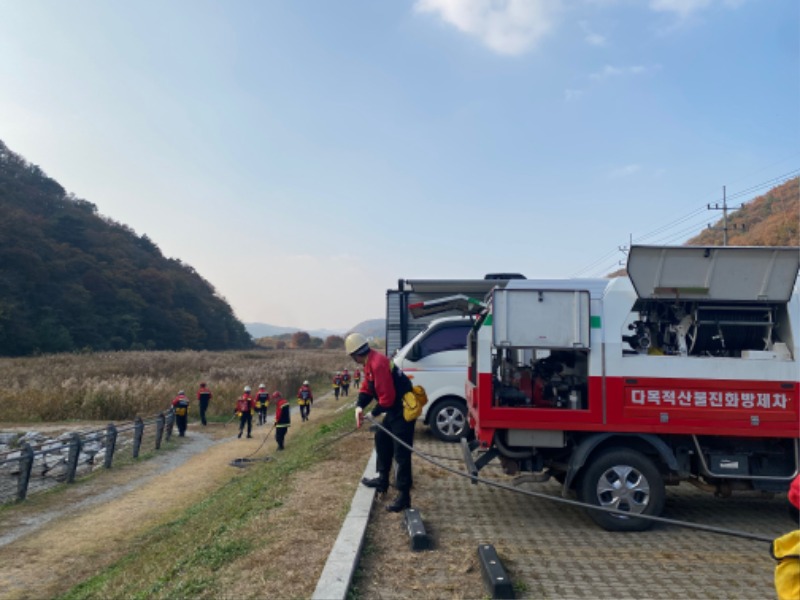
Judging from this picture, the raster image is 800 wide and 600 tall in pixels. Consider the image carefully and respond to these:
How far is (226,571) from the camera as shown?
15.9ft

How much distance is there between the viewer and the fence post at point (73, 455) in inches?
551

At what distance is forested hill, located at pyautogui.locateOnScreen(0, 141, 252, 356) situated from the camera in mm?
55406

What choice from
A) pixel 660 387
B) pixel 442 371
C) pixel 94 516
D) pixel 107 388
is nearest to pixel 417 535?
pixel 660 387

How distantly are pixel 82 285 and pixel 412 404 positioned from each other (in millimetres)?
66341

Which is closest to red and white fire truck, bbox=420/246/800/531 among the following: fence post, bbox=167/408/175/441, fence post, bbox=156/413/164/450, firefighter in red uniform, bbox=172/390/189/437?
fence post, bbox=156/413/164/450

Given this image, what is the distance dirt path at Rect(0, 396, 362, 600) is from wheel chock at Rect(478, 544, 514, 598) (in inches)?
229

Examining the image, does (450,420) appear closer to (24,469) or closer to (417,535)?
(417,535)

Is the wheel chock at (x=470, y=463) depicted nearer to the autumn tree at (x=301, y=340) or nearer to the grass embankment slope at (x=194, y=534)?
the grass embankment slope at (x=194, y=534)

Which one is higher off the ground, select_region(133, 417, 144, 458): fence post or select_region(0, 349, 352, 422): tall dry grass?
select_region(0, 349, 352, 422): tall dry grass

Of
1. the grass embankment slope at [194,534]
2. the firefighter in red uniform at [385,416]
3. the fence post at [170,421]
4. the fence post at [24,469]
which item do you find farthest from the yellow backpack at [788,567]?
the fence post at [170,421]

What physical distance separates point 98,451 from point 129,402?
27.6ft

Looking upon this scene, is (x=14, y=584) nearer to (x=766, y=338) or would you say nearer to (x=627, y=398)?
A: (x=627, y=398)

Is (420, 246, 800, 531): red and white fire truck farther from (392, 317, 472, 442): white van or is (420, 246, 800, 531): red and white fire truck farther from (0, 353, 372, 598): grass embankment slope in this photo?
(392, 317, 472, 442): white van

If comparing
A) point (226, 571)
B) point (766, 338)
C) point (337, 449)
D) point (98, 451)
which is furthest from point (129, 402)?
point (766, 338)
